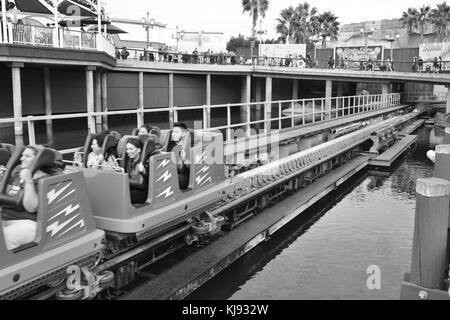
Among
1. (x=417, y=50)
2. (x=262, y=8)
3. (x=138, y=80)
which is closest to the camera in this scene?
(x=138, y=80)

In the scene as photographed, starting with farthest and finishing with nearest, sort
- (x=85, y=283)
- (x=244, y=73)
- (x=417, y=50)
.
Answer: (x=417, y=50) < (x=244, y=73) < (x=85, y=283)

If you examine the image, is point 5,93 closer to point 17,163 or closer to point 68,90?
point 68,90

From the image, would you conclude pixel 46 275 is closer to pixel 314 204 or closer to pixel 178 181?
pixel 178 181

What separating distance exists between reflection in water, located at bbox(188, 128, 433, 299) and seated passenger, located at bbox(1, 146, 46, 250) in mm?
2583

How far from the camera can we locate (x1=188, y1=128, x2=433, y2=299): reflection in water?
634 cm

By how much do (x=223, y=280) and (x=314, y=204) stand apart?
181 inches

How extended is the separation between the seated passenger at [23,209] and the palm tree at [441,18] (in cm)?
9363

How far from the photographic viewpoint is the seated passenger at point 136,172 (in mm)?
5234

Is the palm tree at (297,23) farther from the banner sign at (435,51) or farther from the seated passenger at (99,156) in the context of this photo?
the seated passenger at (99,156)

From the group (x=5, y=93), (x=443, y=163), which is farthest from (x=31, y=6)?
(x=443, y=163)

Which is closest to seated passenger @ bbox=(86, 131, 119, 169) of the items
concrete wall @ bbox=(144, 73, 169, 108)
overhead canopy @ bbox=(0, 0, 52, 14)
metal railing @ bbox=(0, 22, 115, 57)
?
metal railing @ bbox=(0, 22, 115, 57)

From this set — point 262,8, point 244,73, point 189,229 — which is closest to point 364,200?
point 189,229

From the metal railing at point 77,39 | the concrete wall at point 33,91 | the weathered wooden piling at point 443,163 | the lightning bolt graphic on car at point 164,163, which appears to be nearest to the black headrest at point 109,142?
the lightning bolt graphic on car at point 164,163

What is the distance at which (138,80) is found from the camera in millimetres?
34656
